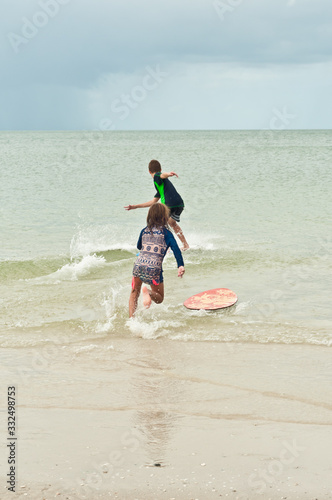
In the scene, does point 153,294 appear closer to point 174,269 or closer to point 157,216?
point 157,216

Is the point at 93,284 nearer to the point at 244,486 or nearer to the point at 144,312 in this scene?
the point at 144,312

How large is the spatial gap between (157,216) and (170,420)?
3.14 meters

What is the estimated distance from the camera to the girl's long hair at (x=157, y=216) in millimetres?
7312

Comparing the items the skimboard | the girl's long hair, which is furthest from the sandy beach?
the girl's long hair

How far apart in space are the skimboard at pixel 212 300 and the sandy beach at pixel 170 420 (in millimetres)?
1290

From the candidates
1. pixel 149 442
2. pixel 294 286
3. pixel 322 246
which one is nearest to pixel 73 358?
pixel 149 442

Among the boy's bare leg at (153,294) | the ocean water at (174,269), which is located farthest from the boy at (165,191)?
the boy's bare leg at (153,294)

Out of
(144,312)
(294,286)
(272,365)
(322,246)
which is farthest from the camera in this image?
(322,246)

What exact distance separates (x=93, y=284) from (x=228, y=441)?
6.59 m

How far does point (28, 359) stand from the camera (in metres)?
6.64

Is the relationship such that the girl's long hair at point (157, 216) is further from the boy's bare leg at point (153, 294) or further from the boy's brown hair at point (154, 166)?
the boy's brown hair at point (154, 166)

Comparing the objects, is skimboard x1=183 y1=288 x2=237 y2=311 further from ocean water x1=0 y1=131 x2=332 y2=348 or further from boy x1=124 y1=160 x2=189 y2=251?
boy x1=124 y1=160 x2=189 y2=251

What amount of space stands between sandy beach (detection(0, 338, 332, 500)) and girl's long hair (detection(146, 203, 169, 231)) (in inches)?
58.5

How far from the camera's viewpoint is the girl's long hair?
731 cm
